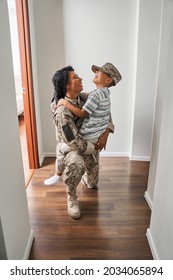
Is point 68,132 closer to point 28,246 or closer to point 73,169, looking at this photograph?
point 73,169

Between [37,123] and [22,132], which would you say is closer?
[37,123]

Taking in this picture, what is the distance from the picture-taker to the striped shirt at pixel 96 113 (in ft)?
5.86

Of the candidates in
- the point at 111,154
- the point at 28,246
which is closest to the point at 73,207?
the point at 28,246

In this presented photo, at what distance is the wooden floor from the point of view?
156 centimetres

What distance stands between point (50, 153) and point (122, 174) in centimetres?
107

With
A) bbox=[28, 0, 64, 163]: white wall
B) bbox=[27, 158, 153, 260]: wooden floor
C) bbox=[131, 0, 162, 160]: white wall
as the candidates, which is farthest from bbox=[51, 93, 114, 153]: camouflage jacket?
bbox=[131, 0, 162, 160]: white wall

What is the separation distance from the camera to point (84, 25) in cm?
261

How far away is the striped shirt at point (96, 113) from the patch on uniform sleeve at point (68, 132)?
166 mm
